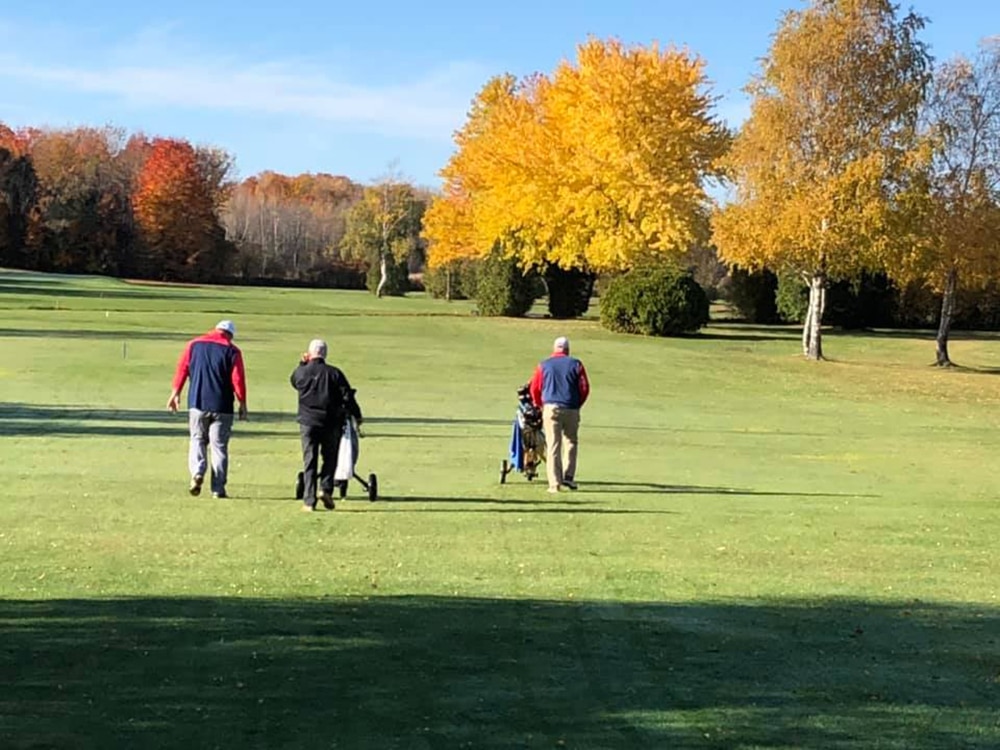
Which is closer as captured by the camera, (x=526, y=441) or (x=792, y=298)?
(x=526, y=441)

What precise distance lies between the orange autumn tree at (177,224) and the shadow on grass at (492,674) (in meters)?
114

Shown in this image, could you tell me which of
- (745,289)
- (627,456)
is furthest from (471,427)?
(745,289)

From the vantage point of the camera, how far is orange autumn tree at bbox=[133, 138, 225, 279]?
118 meters

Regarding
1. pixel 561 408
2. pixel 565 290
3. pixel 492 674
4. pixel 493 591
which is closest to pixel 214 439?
pixel 561 408

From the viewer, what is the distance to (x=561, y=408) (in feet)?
52.0

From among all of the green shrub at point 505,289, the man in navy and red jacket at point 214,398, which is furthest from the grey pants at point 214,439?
the green shrub at point 505,289

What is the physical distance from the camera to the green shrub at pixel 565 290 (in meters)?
71.8

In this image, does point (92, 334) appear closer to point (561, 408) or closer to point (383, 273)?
point (561, 408)

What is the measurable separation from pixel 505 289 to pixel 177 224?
56.3 metres

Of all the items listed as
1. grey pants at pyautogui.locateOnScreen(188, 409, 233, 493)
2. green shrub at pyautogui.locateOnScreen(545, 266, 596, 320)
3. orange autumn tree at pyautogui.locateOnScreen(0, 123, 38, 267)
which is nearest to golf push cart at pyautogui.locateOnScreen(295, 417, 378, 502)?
grey pants at pyautogui.locateOnScreen(188, 409, 233, 493)

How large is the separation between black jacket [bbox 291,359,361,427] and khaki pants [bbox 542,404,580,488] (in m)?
3.03

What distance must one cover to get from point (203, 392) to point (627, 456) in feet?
25.3

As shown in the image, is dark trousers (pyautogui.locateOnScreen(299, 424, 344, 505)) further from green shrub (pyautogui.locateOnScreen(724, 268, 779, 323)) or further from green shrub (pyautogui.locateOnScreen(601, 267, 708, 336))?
green shrub (pyautogui.locateOnScreen(724, 268, 779, 323))

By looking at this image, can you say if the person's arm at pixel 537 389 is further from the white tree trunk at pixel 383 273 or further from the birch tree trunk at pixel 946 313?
the white tree trunk at pixel 383 273
